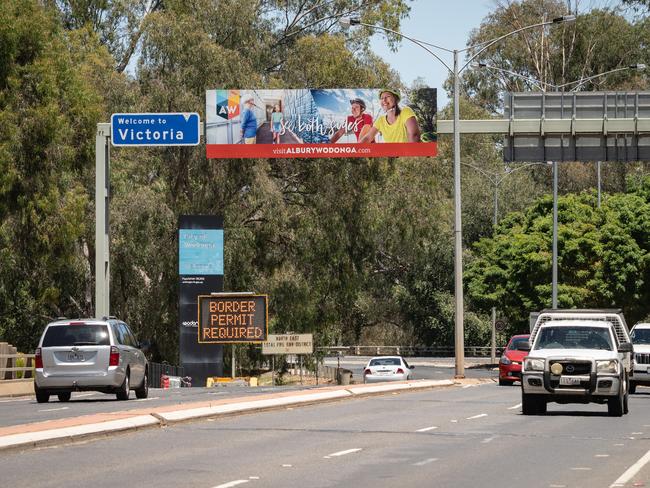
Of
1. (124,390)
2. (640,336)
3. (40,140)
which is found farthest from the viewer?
(40,140)

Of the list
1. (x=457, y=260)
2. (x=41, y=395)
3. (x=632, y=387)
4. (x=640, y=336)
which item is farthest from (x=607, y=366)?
(x=457, y=260)

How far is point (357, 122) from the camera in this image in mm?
50781

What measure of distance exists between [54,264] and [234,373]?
901 centimetres

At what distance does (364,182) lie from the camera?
55.3m

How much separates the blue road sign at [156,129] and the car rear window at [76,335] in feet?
48.3

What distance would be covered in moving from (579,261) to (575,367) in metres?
45.4

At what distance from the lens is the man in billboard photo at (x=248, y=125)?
50.3 meters

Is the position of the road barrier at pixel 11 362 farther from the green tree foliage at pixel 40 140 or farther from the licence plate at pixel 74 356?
the licence plate at pixel 74 356

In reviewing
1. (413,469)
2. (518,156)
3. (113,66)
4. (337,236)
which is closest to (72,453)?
(413,469)

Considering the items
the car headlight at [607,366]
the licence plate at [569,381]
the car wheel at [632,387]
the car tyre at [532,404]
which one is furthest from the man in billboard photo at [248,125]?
the car headlight at [607,366]

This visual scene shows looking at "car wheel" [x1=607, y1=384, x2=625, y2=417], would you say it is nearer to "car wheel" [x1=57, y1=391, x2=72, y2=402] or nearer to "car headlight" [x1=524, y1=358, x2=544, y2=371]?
"car headlight" [x1=524, y1=358, x2=544, y2=371]

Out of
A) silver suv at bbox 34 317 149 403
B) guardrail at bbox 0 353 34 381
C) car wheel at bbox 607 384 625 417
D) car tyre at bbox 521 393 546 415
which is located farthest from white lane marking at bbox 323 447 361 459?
guardrail at bbox 0 353 34 381

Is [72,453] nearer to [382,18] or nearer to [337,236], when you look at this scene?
[337,236]

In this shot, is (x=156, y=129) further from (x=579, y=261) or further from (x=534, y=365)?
(x=579, y=261)
